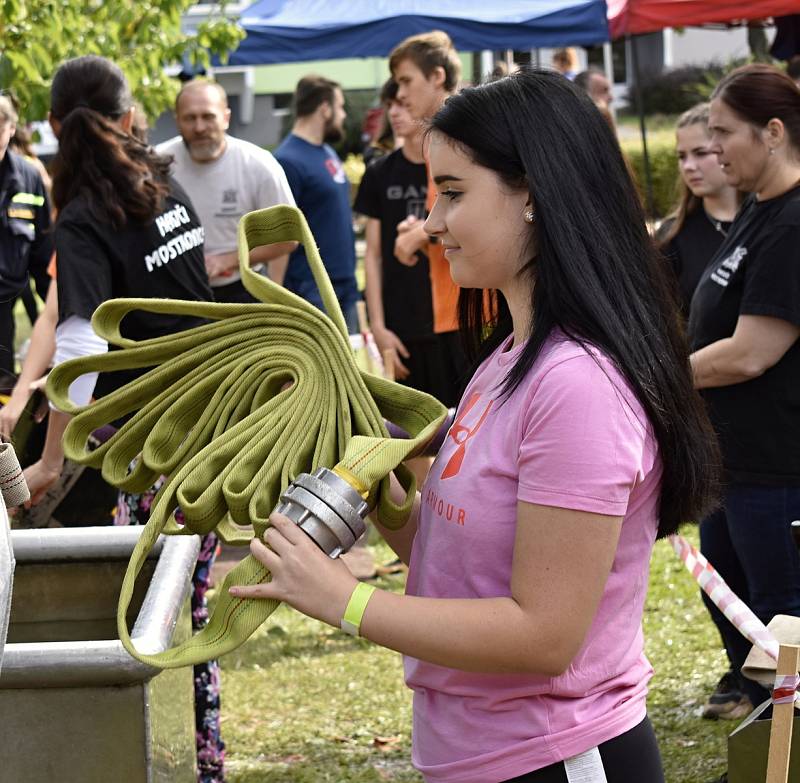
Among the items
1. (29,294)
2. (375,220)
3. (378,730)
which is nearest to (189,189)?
(375,220)

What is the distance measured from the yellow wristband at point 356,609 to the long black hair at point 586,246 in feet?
1.10

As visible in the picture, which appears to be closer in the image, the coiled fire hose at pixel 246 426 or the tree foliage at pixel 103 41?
the coiled fire hose at pixel 246 426

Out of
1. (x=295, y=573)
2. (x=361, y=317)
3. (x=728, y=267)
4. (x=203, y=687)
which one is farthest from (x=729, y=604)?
(x=361, y=317)

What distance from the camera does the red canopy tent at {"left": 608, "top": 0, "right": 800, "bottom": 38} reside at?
9.91m

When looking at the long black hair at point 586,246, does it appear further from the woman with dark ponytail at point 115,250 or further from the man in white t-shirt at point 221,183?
the man in white t-shirt at point 221,183

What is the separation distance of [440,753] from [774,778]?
0.64m

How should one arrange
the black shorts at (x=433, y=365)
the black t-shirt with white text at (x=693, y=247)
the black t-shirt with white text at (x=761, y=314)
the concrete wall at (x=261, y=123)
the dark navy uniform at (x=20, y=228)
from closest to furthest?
the black t-shirt with white text at (x=761, y=314) → the black t-shirt with white text at (x=693, y=247) → the dark navy uniform at (x=20, y=228) → the black shorts at (x=433, y=365) → the concrete wall at (x=261, y=123)

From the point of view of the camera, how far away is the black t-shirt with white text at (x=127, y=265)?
11.6ft

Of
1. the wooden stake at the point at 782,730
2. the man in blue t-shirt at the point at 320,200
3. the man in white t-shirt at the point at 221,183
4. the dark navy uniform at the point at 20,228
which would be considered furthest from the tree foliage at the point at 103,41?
the wooden stake at the point at 782,730

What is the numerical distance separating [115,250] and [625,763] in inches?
92.2

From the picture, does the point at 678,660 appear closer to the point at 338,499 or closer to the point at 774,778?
the point at 774,778

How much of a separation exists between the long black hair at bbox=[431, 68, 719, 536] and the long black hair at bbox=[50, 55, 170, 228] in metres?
2.03

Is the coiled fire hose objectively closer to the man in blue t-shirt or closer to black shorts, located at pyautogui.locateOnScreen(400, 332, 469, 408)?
black shorts, located at pyautogui.locateOnScreen(400, 332, 469, 408)

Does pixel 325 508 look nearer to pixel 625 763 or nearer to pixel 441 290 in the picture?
pixel 625 763
